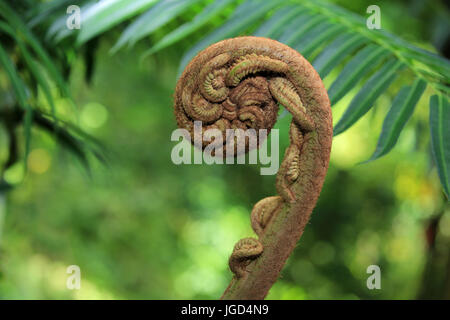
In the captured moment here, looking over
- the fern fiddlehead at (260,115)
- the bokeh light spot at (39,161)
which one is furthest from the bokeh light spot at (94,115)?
the fern fiddlehead at (260,115)

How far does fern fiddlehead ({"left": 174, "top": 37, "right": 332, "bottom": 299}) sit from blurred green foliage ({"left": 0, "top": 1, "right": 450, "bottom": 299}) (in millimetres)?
1798

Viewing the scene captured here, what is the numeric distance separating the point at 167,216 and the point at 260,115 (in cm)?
296

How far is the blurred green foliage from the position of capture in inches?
94.7

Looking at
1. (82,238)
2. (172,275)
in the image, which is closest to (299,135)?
(82,238)

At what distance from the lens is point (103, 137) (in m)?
2.96

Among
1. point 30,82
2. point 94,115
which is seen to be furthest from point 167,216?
point 30,82

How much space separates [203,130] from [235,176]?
301 cm

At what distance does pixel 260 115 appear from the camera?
0.39 metres

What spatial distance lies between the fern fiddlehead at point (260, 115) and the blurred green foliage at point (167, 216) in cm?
180

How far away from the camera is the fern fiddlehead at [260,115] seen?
1.19 ft

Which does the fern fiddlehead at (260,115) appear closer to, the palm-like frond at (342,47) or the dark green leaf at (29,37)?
the palm-like frond at (342,47)

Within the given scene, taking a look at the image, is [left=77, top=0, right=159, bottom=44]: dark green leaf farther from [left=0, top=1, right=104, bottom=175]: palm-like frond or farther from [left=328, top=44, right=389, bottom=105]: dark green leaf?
[left=328, top=44, right=389, bottom=105]: dark green leaf

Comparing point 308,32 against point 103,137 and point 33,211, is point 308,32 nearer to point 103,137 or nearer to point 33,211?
point 33,211

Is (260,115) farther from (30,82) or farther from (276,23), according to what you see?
(30,82)
